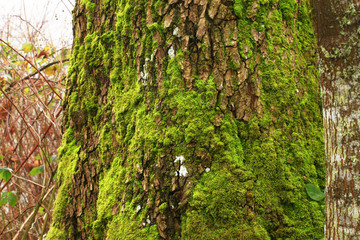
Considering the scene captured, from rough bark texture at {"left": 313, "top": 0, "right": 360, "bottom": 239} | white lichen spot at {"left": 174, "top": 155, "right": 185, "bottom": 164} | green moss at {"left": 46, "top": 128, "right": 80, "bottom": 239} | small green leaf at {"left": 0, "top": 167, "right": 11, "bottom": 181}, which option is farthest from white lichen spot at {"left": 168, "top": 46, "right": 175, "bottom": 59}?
small green leaf at {"left": 0, "top": 167, "right": 11, "bottom": 181}

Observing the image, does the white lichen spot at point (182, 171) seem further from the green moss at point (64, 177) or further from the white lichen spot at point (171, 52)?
the green moss at point (64, 177)

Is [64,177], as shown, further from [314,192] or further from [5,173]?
[314,192]

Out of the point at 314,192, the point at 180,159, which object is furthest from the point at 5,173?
the point at 314,192

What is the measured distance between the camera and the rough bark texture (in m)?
1.02

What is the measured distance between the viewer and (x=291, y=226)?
1422mm

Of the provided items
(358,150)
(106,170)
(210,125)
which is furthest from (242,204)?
(106,170)

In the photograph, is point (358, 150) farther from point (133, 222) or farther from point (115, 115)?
point (115, 115)

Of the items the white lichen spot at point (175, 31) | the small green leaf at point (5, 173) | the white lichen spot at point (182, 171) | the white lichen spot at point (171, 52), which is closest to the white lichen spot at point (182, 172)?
the white lichen spot at point (182, 171)

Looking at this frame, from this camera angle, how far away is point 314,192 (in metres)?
1.41

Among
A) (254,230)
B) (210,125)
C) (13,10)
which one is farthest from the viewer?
(13,10)

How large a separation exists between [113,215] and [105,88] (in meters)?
0.81

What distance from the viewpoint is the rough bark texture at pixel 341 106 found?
1.02 metres

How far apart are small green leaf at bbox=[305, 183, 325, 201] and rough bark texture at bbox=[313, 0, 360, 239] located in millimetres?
304

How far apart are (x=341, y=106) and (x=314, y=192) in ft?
1.77
